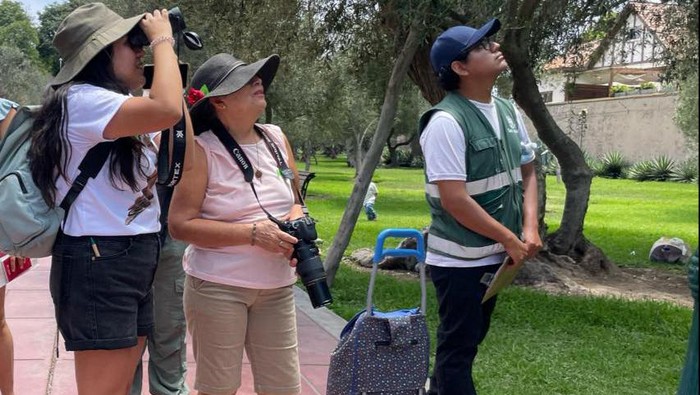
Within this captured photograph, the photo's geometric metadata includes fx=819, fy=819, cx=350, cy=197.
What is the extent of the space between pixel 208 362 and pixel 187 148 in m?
0.80

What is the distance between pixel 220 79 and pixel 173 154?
44 centimetres

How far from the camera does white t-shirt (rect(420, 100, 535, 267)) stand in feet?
10.9

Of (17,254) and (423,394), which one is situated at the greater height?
(17,254)

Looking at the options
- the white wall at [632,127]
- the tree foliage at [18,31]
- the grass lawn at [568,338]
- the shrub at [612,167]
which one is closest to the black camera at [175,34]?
the grass lawn at [568,338]

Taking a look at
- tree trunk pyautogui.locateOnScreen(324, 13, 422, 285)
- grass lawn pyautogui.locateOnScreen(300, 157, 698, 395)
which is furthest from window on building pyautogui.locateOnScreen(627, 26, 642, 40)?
tree trunk pyautogui.locateOnScreen(324, 13, 422, 285)

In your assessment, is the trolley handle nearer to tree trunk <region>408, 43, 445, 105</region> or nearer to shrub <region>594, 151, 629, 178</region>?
tree trunk <region>408, 43, 445, 105</region>

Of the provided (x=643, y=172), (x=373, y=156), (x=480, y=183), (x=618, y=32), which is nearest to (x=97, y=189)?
(x=480, y=183)

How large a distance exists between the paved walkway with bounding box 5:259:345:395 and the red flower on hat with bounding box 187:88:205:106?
1813 mm

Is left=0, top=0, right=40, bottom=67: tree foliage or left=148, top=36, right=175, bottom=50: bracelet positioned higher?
Result: left=0, top=0, right=40, bottom=67: tree foliage

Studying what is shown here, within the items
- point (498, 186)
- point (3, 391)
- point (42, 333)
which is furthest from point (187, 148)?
point (42, 333)

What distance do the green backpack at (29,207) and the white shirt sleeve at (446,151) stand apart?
1315 mm

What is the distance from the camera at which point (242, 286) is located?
3.07m

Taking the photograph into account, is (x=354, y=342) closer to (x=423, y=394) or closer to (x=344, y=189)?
(x=423, y=394)

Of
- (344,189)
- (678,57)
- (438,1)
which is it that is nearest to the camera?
(438,1)
